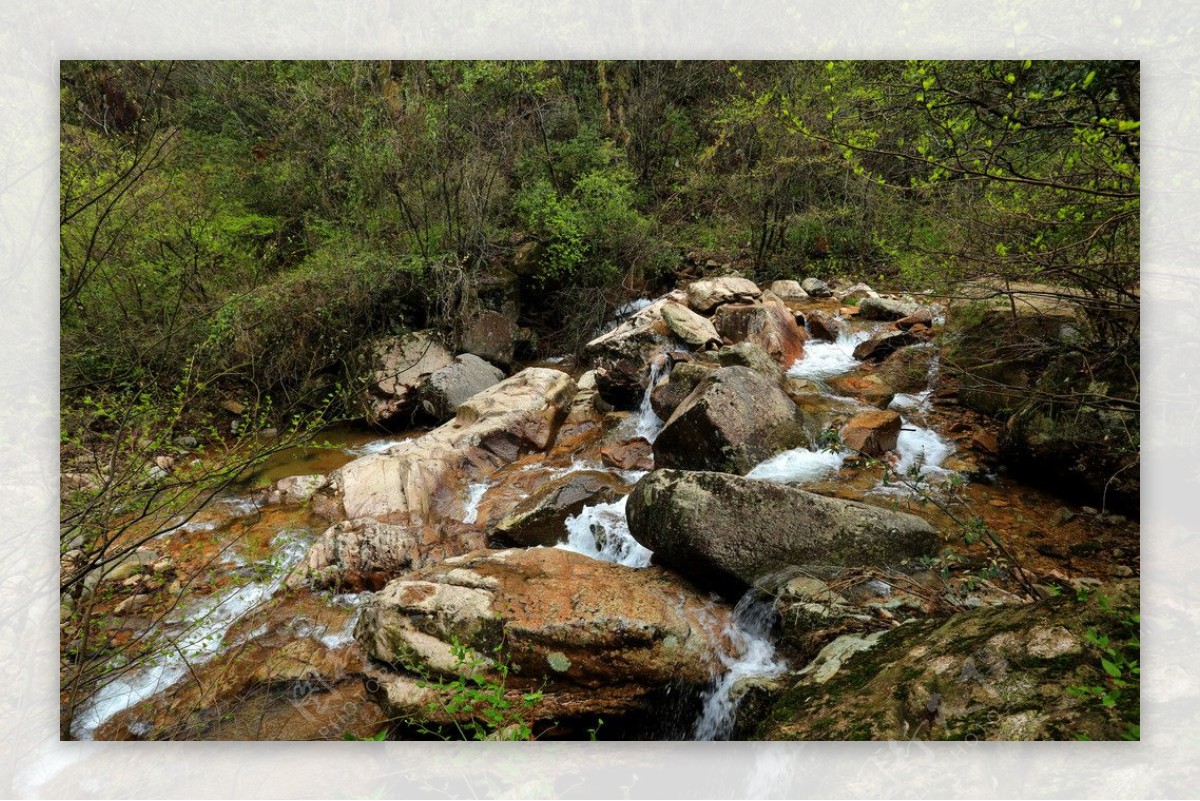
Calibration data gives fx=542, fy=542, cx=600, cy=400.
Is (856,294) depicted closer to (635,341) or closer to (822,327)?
(822,327)

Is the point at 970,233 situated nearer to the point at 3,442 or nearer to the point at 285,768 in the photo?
the point at 285,768

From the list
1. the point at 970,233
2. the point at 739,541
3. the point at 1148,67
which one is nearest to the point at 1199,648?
the point at 739,541

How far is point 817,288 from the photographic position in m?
8.85

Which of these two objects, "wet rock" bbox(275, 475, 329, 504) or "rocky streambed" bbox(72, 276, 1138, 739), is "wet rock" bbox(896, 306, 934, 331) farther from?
"wet rock" bbox(275, 475, 329, 504)

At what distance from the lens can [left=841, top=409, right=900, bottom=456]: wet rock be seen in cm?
449

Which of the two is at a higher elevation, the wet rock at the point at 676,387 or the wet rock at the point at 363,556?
the wet rock at the point at 676,387

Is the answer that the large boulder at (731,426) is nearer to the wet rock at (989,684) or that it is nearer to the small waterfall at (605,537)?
the small waterfall at (605,537)

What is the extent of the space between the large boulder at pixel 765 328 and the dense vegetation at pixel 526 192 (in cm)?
132

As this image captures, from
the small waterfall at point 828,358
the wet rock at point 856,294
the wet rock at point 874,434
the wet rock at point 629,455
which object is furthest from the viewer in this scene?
the wet rock at point 856,294

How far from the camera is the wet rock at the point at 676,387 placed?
5453mm

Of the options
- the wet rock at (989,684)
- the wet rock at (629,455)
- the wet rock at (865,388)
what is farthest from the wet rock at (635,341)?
the wet rock at (989,684)

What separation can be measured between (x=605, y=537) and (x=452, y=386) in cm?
349

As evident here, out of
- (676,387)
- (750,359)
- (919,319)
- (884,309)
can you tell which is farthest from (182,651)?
(884,309)

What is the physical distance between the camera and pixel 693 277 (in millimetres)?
9289
